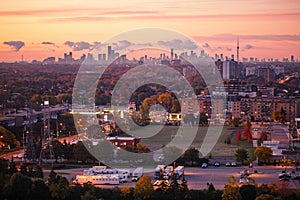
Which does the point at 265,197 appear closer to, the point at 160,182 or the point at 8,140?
the point at 160,182

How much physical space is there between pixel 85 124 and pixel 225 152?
8.86 feet

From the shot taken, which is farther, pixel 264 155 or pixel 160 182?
pixel 264 155

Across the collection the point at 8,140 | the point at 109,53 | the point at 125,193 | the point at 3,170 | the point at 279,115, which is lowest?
the point at 125,193

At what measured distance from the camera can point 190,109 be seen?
10773mm

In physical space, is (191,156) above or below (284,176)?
above

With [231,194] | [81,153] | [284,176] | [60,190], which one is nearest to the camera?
[231,194]

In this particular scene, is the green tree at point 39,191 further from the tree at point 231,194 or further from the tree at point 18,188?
the tree at point 231,194

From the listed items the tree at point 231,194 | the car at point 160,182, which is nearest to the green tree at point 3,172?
the car at point 160,182

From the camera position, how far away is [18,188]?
4.48 metres

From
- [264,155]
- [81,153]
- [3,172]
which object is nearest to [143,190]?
[3,172]

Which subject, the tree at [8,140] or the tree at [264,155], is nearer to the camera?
the tree at [264,155]

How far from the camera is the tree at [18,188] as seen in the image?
14.6 feet

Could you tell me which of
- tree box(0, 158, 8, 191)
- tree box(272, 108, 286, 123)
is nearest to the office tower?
tree box(272, 108, 286, 123)

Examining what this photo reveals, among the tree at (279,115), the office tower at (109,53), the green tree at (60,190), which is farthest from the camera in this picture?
the office tower at (109,53)
